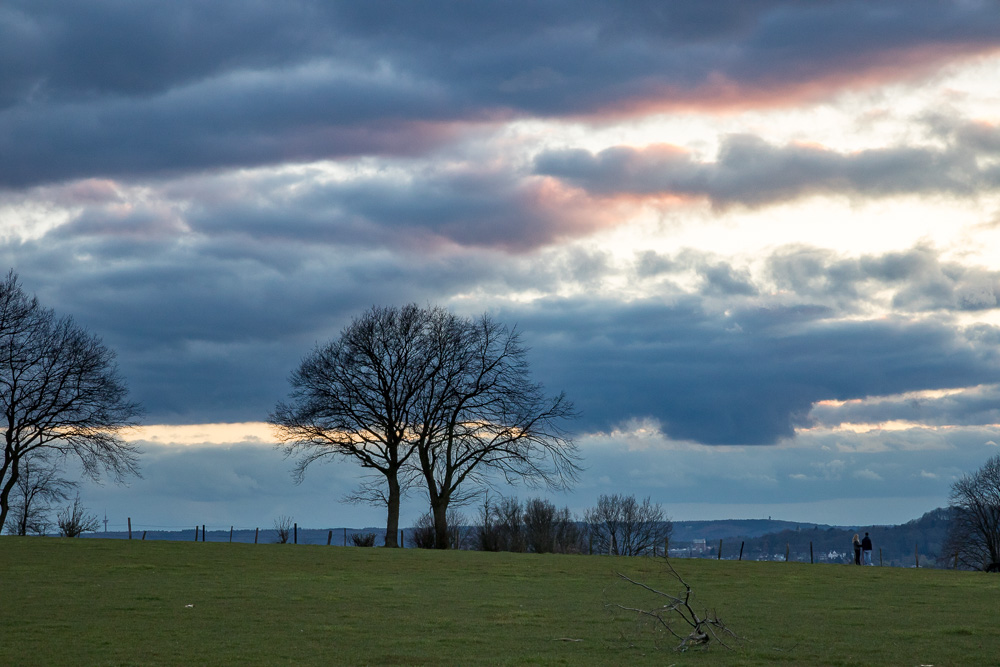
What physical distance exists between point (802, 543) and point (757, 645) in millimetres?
185513

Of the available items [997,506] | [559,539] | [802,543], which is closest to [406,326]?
[559,539]

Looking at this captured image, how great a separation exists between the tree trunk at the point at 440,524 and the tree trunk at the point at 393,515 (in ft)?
9.14

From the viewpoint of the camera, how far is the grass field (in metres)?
17.4

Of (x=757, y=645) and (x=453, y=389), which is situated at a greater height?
(x=453, y=389)

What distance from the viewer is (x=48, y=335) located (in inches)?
2675

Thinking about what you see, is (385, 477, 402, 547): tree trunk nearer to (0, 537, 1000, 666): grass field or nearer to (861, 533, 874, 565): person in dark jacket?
(0, 537, 1000, 666): grass field

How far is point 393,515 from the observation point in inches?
2648

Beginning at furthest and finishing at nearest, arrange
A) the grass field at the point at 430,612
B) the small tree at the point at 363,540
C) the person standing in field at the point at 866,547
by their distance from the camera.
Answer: the small tree at the point at 363,540, the person standing in field at the point at 866,547, the grass field at the point at 430,612

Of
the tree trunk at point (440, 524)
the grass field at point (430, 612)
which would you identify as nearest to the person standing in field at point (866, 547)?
the grass field at point (430, 612)

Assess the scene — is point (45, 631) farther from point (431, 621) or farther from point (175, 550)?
point (175, 550)

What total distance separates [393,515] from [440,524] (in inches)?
133

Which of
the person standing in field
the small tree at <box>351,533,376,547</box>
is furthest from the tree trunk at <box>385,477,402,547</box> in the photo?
the person standing in field

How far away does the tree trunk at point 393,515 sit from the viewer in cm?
6669

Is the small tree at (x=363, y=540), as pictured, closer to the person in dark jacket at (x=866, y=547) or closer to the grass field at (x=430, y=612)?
the grass field at (x=430, y=612)
